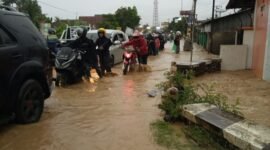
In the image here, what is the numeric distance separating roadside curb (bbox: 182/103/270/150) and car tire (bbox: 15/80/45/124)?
7.79 ft

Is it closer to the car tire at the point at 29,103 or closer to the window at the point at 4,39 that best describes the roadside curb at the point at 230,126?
the car tire at the point at 29,103

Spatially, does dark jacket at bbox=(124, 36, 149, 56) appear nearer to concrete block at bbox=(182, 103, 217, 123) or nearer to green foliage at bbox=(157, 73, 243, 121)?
green foliage at bbox=(157, 73, 243, 121)

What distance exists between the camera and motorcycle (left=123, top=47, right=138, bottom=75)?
13.9 meters

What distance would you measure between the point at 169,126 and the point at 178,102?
60 cm

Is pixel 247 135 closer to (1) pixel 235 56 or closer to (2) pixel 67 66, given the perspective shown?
(2) pixel 67 66

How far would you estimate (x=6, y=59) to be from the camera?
5.43 m

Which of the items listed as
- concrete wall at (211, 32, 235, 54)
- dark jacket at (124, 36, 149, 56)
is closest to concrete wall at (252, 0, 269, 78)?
dark jacket at (124, 36, 149, 56)

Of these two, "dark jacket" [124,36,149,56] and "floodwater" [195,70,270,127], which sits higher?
"dark jacket" [124,36,149,56]

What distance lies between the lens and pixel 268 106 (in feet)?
25.7

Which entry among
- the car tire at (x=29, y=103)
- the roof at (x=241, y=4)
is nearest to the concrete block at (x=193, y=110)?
the car tire at (x=29, y=103)

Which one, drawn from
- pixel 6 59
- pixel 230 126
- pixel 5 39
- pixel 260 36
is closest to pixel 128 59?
pixel 260 36

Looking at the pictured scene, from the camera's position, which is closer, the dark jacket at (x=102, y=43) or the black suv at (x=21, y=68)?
the black suv at (x=21, y=68)

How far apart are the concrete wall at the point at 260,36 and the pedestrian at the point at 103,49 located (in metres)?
4.85

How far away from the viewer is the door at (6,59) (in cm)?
536
